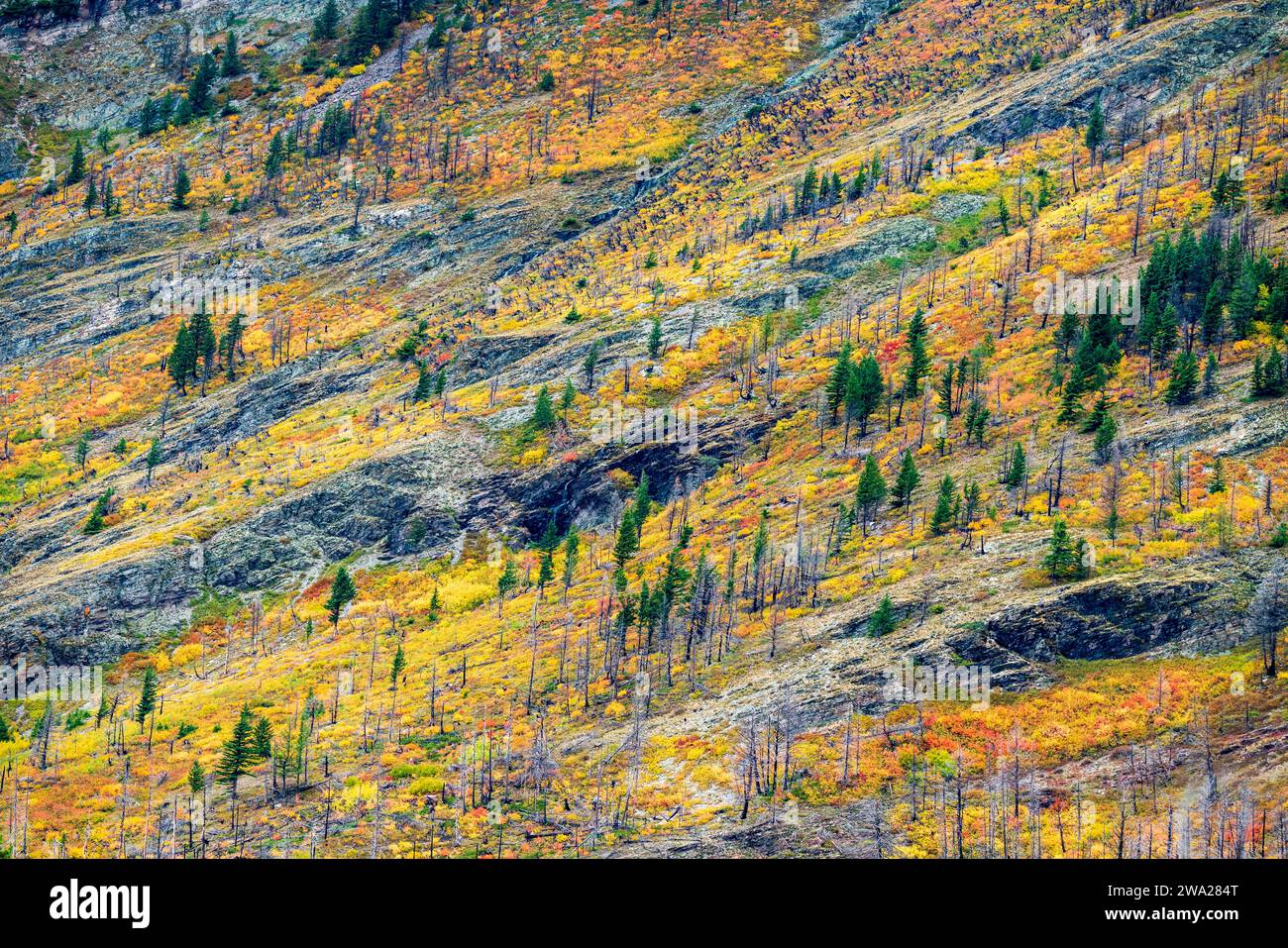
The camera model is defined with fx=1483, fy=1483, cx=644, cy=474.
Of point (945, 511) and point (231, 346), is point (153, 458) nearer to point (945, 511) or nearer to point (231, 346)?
point (231, 346)

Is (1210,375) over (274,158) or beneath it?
beneath

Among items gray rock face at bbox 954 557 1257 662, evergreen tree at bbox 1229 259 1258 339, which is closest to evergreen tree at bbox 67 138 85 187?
evergreen tree at bbox 1229 259 1258 339

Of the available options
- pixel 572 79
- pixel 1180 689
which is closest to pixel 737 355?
pixel 1180 689

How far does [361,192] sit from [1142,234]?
91967 millimetres

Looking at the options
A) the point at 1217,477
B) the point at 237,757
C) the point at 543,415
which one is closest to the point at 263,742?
the point at 237,757

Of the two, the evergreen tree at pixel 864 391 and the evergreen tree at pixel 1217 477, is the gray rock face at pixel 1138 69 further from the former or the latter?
the evergreen tree at pixel 1217 477

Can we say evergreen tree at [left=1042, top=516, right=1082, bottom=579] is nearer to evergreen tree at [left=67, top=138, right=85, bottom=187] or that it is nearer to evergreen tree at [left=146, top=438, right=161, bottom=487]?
evergreen tree at [left=146, top=438, right=161, bottom=487]

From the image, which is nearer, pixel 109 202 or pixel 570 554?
pixel 570 554

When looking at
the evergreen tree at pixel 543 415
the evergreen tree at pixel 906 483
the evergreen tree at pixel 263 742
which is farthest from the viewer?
the evergreen tree at pixel 543 415

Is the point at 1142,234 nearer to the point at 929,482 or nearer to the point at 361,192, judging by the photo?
the point at 929,482

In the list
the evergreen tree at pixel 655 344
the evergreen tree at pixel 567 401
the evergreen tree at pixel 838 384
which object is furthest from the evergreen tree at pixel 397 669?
the evergreen tree at pixel 655 344

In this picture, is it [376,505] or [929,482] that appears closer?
[929,482]

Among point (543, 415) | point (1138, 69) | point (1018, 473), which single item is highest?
point (1138, 69)

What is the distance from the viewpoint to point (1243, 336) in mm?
101062
